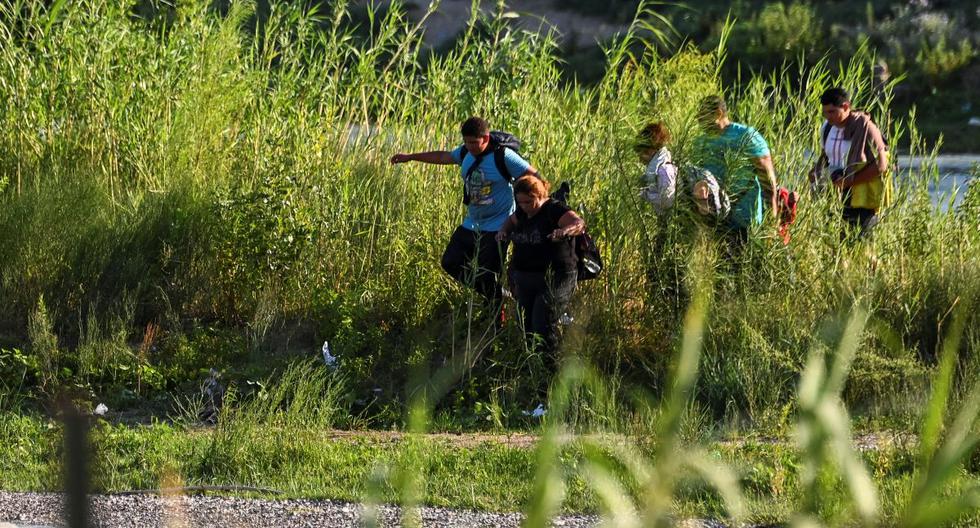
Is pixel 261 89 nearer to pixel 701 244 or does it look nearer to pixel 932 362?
pixel 701 244

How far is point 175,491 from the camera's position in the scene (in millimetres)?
5875

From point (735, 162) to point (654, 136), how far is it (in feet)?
1.53

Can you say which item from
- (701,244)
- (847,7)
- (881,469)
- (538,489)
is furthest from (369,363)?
(847,7)

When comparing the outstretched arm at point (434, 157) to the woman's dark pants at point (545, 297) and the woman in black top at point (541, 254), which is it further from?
the woman's dark pants at point (545, 297)

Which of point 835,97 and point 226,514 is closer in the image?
point 226,514

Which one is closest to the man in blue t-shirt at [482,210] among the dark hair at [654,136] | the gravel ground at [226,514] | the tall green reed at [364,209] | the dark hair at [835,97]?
the tall green reed at [364,209]

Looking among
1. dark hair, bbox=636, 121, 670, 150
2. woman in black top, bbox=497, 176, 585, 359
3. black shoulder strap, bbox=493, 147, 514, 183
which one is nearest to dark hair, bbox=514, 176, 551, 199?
woman in black top, bbox=497, 176, 585, 359

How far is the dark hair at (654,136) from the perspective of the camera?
7957mm

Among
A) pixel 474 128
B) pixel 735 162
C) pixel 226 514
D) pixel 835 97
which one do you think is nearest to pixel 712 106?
pixel 735 162

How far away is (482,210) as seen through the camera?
830 centimetres

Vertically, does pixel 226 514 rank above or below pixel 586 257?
below

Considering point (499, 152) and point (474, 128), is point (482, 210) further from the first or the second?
point (474, 128)

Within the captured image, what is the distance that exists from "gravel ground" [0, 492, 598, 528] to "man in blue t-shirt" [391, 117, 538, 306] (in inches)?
100

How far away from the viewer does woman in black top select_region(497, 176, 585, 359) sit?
25.1ft
